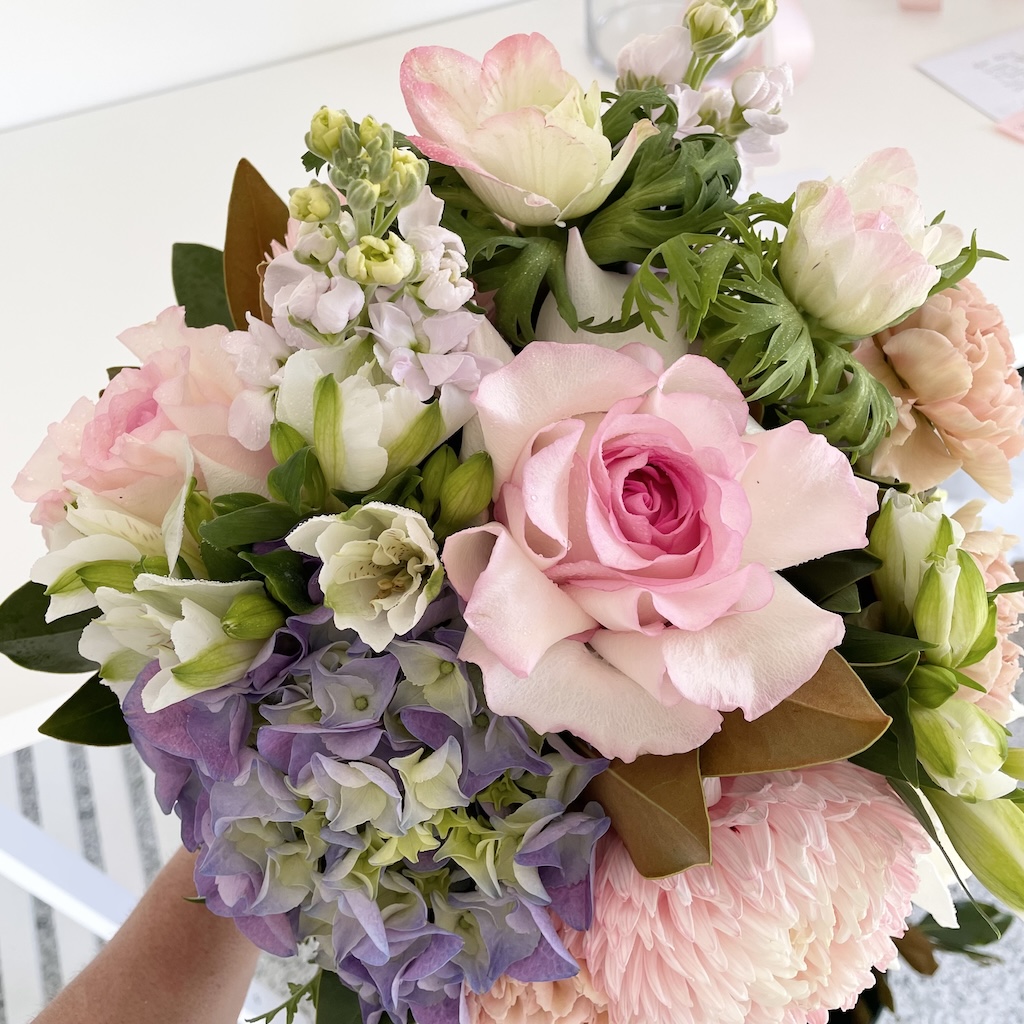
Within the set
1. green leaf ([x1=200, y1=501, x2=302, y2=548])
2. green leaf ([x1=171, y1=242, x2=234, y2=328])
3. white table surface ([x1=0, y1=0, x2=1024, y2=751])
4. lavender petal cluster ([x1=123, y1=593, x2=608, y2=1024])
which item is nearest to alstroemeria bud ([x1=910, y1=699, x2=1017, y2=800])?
lavender petal cluster ([x1=123, y1=593, x2=608, y2=1024])

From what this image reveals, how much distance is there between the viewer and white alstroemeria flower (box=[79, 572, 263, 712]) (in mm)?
295

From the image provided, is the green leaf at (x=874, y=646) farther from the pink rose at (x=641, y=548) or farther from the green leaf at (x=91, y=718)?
the green leaf at (x=91, y=718)

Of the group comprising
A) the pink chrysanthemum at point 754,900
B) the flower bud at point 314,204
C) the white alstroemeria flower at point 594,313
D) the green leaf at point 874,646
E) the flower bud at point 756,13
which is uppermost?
the flower bud at point 314,204

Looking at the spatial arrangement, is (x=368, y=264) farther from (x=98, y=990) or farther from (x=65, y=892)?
(x=65, y=892)

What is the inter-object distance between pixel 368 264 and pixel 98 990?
19.5 inches

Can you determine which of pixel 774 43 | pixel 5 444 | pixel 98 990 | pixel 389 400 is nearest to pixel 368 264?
pixel 389 400

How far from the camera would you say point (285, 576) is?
1.04 ft

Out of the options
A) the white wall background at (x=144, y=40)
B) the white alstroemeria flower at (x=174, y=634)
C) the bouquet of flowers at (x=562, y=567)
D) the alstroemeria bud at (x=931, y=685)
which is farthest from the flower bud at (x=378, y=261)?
the white wall background at (x=144, y=40)

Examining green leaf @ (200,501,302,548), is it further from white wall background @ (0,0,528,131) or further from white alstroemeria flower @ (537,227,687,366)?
white wall background @ (0,0,528,131)

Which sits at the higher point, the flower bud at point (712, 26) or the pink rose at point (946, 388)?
the flower bud at point (712, 26)

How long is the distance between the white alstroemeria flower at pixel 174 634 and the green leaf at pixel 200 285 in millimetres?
181

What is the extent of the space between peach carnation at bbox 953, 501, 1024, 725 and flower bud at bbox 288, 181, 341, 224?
0.79ft

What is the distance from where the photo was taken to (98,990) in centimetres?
59

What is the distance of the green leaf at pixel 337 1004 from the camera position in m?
0.41
